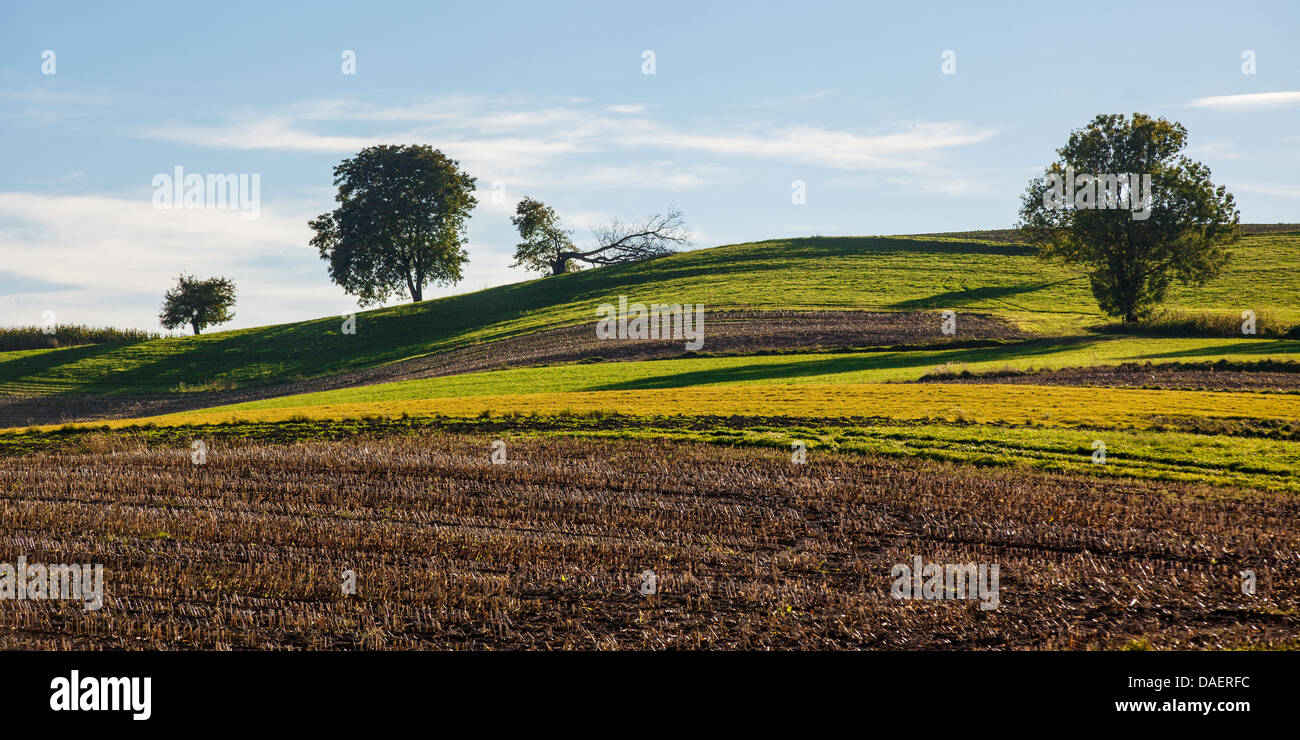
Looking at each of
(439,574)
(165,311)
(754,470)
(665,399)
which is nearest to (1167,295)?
(665,399)

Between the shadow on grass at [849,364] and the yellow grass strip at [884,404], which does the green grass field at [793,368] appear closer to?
the shadow on grass at [849,364]

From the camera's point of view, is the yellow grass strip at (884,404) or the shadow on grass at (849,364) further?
the shadow on grass at (849,364)

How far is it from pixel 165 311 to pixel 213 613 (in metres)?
95.7

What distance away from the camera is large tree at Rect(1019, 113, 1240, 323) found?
207 feet

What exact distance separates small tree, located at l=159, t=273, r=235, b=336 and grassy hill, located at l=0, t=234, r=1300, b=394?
15.3 m

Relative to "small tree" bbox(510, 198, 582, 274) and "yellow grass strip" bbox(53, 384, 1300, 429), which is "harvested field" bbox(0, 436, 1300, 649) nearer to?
"yellow grass strip" bbox(53, 384, 1300, 429)

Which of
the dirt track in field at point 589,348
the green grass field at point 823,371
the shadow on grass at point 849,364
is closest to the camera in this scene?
the green grass field at point 823,371

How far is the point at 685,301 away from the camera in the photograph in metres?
75.3

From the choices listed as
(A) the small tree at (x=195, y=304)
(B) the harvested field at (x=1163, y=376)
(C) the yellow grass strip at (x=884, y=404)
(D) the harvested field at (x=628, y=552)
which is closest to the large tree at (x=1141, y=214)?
(B) the harvested field at (x=1163, y=376)

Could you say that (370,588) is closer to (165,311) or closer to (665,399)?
(665,399)

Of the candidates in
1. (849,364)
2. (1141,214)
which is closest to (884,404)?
(849,364)

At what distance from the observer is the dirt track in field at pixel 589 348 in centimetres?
5434

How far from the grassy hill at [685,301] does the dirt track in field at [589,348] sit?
3591 mm
